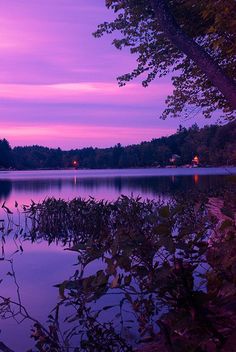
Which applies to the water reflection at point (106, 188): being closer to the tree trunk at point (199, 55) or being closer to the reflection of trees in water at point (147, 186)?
the reflection of trees in water at point (147, 186)

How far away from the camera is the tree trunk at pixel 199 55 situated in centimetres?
914

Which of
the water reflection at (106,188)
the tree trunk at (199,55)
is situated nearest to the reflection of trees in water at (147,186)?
the water reflection at (106,188)

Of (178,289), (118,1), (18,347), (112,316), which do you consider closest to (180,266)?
(178,289)

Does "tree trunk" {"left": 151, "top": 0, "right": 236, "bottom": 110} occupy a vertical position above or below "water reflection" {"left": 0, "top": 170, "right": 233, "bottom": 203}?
above

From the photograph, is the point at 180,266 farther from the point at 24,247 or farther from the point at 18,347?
the point at 24,247

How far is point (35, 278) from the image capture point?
1493 cm

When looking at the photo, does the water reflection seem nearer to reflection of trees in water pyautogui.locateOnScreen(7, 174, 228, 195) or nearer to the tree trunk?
reflection of trees in water pyautogui.locateOnScreen(7, 174, 228, 195)

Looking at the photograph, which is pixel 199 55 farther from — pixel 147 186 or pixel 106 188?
pixel 106 188

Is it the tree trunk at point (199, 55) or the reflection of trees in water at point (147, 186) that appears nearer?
the tree trunk at point (199, 55)

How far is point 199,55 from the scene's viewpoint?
371 inches

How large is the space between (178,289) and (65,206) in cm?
2032

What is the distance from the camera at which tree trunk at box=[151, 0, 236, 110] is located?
9141 mm

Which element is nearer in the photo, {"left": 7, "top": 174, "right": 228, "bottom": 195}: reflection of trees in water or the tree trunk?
the tree trunk

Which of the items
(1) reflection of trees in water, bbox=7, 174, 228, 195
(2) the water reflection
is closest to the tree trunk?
(2) the water reflection
